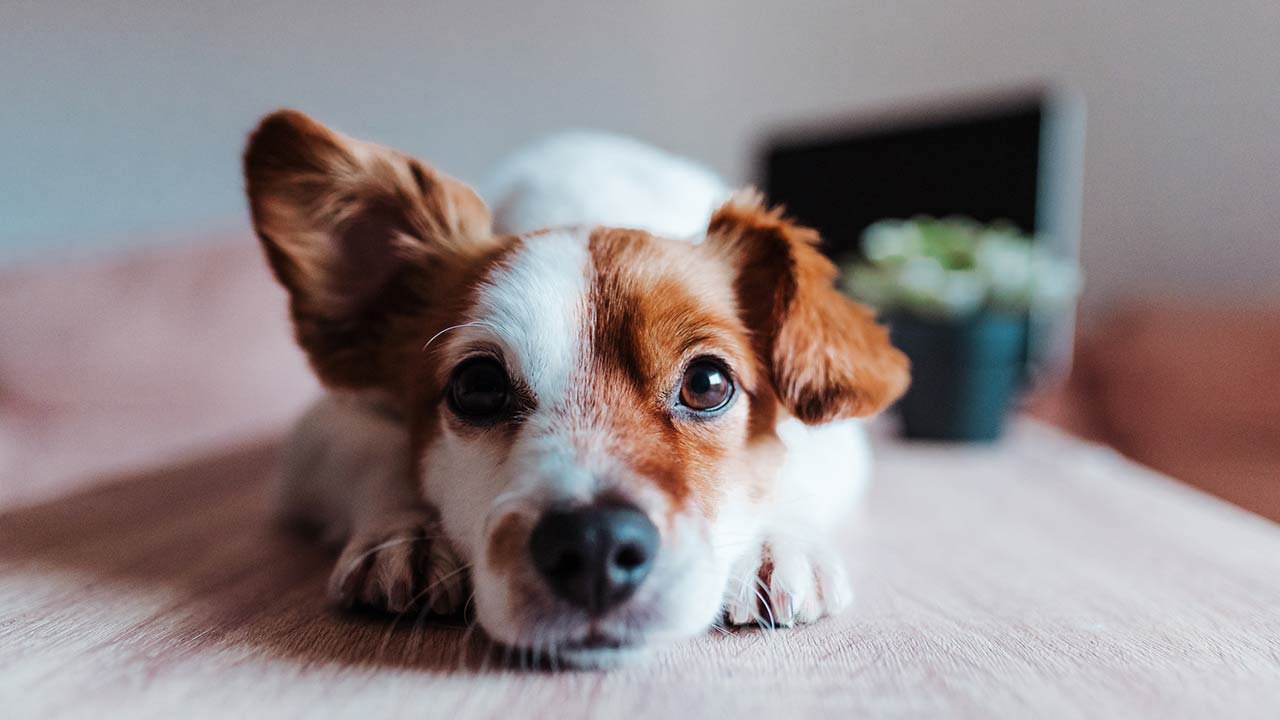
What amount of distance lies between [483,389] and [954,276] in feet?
5.42

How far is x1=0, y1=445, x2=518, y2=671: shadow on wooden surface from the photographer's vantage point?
0.84 m

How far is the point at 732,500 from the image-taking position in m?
1.03

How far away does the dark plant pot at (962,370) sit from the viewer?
218 cm

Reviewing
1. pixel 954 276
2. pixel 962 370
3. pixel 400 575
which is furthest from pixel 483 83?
pixel 400 575

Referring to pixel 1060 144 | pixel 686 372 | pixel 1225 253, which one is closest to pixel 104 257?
pixel 686 372

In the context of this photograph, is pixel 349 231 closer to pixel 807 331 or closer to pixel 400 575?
pixel 400 575

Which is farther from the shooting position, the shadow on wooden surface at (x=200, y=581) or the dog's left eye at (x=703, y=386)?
the dog's left eye at (x=703, y=386)

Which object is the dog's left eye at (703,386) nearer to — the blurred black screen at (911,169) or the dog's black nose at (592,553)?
the dog's black nose at (592,553)

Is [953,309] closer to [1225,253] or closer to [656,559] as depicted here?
[656,559]

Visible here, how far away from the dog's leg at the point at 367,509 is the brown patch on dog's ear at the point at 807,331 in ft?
1.63

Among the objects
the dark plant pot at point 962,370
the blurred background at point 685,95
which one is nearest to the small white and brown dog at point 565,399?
the dark plant pot at point 962,370

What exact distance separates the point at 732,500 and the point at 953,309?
141 cm

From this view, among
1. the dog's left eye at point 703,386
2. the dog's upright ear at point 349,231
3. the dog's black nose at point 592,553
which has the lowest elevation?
the dog's black nose at point 592,553

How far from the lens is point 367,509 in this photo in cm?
120
